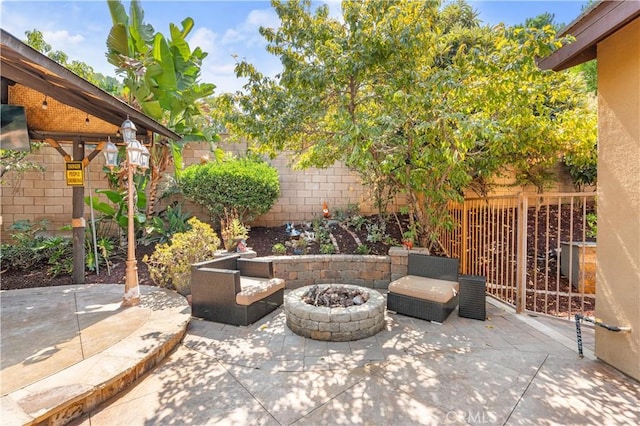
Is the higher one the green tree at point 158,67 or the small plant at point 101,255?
the green tree at point 158,67

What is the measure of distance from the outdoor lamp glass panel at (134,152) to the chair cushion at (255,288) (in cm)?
244

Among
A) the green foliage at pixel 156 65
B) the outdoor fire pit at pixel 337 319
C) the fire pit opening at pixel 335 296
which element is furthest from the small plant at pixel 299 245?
the green foliage at pixel 156 65

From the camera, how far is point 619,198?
298 centimetres

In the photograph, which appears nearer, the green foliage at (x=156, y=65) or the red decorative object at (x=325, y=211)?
the green foliage at (x=156, y=65)

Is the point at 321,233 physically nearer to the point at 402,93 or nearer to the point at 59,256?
the point at 402,93

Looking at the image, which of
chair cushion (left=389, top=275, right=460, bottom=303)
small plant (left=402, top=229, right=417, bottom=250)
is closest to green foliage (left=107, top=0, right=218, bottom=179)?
small plant (left=402, top=229, right=417, bottom=250)

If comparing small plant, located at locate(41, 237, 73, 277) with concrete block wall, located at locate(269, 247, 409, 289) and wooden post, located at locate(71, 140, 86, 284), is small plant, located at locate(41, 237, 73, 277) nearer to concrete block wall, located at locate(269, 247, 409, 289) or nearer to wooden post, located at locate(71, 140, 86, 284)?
wooden post, located at locate(71, 140, 86, 284)

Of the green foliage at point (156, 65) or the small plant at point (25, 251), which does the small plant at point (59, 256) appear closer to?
the small plant at point (25, 251)

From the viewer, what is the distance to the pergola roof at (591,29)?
8.58 feet

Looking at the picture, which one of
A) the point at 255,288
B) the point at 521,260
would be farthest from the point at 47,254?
the point at 521,260

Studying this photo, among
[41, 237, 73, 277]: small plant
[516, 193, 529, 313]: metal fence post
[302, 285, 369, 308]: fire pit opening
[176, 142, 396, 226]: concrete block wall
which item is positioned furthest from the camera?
[176, 142, 396, 226]: concrete block wall

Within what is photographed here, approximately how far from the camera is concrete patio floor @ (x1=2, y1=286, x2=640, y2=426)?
2.39 m

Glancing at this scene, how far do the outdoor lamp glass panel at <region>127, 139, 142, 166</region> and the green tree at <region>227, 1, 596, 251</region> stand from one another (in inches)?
61.9

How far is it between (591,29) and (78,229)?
320 inches
